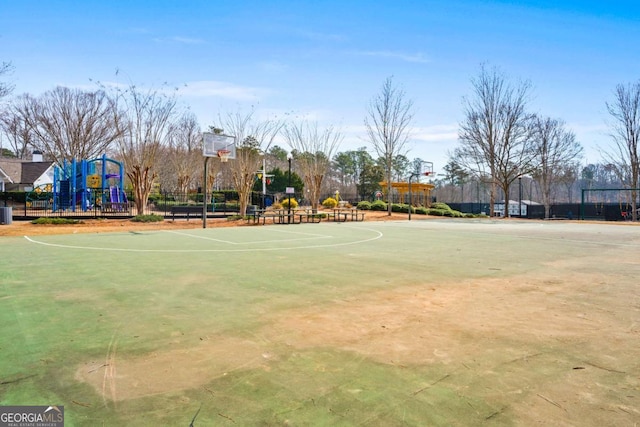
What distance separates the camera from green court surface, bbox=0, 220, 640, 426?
224cm

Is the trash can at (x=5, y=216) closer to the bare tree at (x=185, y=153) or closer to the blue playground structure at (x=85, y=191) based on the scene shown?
the blue playground structure at (x=85, y=191)

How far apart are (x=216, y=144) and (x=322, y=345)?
55.9 feet

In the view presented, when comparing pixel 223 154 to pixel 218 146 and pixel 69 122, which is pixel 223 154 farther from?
pixel 69 122

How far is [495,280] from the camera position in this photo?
19.3 feet

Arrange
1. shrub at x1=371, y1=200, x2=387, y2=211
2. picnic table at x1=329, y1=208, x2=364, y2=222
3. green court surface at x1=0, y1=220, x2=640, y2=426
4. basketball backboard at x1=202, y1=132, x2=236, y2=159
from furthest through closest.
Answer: shrub at x1=371, y1=200, x2=387, y2=211 → picnic table at x1=329, y1=208, x2=364, y2=222 → basketball backboard at x1=202, y1=132, x2=236, y2=159 → green court surface at x1=0, y1=220, x2=640, y2=426

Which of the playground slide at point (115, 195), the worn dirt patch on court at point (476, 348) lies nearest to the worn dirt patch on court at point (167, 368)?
the worn dirt patch on court at point (476, 348)

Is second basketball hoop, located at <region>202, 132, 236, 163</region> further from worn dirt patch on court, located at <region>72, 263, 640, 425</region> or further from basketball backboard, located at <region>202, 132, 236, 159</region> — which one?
worn dirt patch on court, located at <region>72, 263, 640, 425</region>

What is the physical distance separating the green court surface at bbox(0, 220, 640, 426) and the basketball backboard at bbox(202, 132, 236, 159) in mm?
12282

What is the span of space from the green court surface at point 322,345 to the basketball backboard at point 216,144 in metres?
12.3

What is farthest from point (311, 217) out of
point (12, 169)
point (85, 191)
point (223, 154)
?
point (12, 169)

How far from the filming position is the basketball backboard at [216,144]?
60.2ft

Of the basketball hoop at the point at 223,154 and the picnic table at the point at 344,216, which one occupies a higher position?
the basketball hoop at the point at 223,154

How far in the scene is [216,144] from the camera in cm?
1897

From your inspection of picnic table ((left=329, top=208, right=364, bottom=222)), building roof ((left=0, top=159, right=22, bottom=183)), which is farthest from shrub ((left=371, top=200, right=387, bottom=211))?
building roof ((left=0, top=159, right=22, bottom=183))
